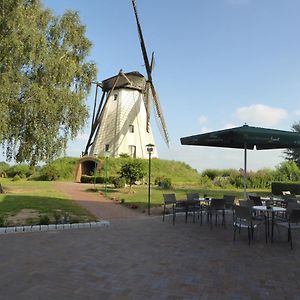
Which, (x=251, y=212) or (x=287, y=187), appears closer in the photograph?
(x=251, y=212)

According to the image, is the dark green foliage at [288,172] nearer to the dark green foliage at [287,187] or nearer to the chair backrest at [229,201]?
the dark green foliage at [287,187]

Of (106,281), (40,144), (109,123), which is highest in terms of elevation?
(109,123)

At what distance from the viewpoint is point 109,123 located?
37.5 m

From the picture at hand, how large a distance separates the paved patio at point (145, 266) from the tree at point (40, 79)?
814 cm

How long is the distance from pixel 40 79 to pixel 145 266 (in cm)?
1208

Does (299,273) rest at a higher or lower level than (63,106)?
lower

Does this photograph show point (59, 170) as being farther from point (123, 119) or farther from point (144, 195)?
point (144, 195)

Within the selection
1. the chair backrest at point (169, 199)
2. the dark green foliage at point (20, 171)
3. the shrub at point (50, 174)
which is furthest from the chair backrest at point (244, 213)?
the dark green foliage at point (20, 171)

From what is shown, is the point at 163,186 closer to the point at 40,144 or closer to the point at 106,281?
the point at 40,144

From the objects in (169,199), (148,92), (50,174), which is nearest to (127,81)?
(148,92)

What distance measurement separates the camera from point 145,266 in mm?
5004

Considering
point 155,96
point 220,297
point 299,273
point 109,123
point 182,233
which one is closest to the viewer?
point 220,297

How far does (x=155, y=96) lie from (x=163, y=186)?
1366 centimetres

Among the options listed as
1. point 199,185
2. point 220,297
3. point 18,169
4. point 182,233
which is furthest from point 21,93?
point 18,169
